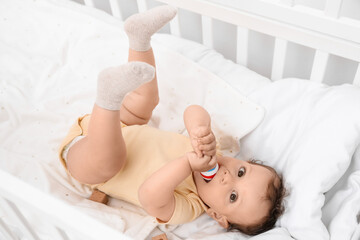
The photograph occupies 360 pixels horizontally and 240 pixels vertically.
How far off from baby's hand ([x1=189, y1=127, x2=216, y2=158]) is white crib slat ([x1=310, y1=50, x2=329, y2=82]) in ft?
1.23

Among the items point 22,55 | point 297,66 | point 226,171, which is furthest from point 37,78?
point 297,66

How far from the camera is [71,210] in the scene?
2.10ft

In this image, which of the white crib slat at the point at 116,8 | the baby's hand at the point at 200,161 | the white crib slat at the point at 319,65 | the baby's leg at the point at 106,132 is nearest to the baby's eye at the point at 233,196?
the baby's hand at the point at 200,161

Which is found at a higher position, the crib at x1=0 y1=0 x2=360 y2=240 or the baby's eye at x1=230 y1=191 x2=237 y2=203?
the crib at x1=0 y1=0 x2=360 y2=240

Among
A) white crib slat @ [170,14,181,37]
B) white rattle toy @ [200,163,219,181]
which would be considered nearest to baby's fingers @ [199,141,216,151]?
white rattle toy @ [200,163,219,181]

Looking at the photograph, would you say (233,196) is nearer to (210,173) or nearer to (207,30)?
(210,173)

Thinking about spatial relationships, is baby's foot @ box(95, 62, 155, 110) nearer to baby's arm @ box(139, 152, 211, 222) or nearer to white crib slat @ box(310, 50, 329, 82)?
baby's arm @ box(139, 152, 211, 222)

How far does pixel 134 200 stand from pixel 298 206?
1.30 ft

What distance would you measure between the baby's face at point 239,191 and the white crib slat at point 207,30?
1.40 ft

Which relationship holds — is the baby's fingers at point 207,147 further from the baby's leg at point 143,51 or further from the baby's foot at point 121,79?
the baby's leg at point 143,51

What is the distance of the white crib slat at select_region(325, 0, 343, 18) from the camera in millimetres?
860

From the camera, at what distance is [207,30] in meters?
1.21

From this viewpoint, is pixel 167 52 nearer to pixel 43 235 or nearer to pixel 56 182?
pixel 56 182

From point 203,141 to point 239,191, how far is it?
186mm
